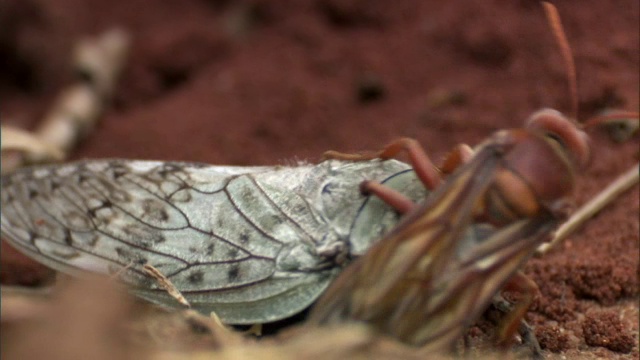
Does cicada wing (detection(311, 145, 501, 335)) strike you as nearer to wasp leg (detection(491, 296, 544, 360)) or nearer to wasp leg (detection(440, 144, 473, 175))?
wasp leg (detection(440, 144, 473, 175))

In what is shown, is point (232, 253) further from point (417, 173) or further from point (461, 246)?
point (461, 246)

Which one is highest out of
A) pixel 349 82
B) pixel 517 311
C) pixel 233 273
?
pixel 233 273

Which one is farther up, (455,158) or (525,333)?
(455,158)

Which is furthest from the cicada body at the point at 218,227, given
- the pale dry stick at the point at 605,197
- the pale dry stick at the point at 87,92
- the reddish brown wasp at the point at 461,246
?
the pale dry stick at the point at 87,92

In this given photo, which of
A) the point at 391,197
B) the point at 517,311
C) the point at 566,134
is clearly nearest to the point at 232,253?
the point at 391,197

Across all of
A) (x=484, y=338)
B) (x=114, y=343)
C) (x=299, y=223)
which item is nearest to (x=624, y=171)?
(x=484, y=338)

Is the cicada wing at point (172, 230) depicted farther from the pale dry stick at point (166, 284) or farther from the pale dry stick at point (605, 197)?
the pale dry stick at point (605, 197)
